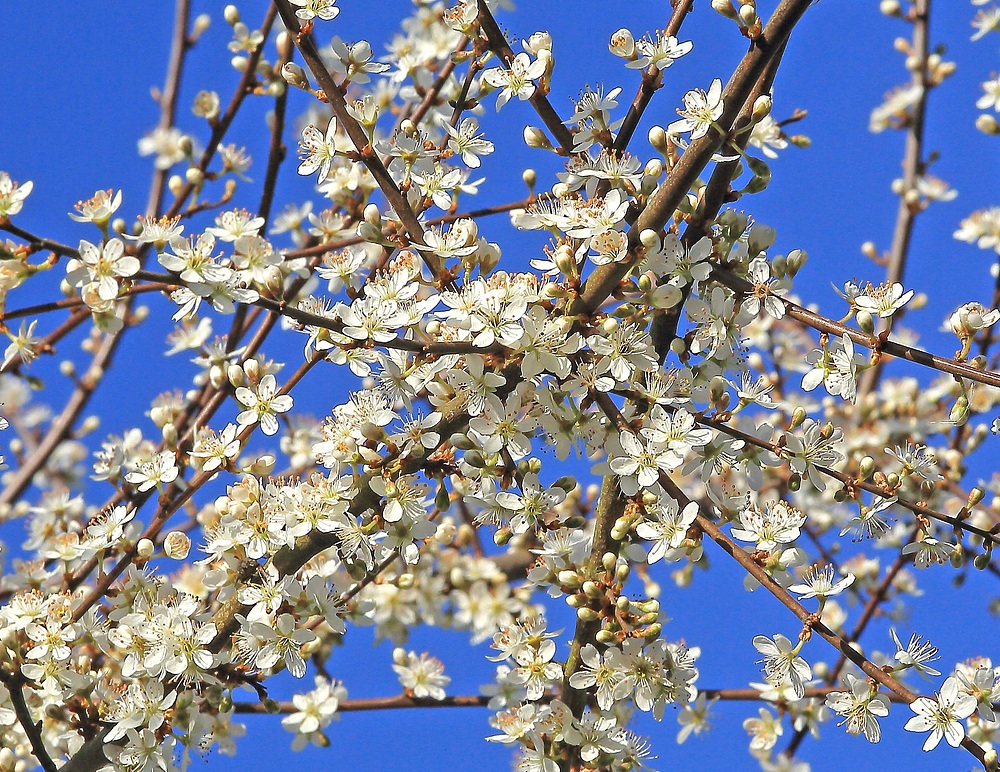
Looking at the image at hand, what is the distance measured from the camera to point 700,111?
7.44 ft

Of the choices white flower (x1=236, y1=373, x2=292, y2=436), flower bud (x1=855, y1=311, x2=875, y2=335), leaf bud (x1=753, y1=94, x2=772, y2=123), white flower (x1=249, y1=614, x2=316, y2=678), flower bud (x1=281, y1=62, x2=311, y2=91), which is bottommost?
white flower (x1=249, y1=614, x2=316, y2=678)

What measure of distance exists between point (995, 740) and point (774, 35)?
95.4 inches

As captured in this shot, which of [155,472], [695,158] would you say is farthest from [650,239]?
[155,472]

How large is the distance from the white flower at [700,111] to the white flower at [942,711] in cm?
133

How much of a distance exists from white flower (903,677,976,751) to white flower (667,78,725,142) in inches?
52.3

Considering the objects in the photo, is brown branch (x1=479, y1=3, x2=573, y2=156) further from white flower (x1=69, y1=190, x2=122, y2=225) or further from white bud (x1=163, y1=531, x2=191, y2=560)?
white bud (x1=163, y1=531, x2=191, y2=560)

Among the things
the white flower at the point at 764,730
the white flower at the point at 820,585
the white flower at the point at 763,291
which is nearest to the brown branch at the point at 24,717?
the white flower at the point at 820,585

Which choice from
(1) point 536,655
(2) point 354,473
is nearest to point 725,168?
(2) point 354,473

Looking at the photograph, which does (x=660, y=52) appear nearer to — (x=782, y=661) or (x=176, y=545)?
(x=782, y=661)

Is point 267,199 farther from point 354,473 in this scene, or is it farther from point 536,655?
point 536,655

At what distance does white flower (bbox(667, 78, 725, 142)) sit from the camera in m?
2.25

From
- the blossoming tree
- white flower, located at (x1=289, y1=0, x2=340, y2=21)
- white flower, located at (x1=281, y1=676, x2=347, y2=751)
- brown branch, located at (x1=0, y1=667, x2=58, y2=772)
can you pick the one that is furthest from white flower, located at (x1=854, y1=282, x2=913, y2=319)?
brown branch, located at (x1=0, y1=667, x2=58, y2=772)

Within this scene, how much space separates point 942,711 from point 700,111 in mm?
1412

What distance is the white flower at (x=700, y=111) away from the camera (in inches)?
88.4
